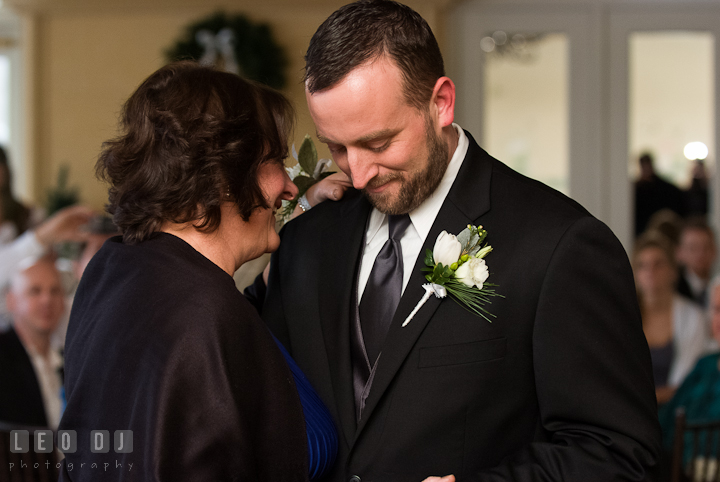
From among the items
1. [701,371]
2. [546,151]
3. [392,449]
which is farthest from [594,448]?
[546,151]

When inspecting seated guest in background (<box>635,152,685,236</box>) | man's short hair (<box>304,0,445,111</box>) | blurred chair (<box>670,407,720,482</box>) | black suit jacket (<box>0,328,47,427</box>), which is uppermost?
man's short hair (<box>304,0,445,111</box>)

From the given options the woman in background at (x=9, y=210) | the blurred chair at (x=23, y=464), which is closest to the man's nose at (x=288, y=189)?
the blurred chair at (x=23, y=464)

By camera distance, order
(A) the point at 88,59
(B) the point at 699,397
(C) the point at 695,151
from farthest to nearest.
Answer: (C) the point at 695,151 → (A) the point at 88,59 → (B) the point at 699,397

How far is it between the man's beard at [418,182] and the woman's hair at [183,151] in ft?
0.76

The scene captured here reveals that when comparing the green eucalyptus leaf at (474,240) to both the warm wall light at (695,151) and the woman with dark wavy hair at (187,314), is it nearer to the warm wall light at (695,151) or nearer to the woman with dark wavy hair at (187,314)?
the woman with dark wavy hair at (187,314)

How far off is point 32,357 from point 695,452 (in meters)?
2.96

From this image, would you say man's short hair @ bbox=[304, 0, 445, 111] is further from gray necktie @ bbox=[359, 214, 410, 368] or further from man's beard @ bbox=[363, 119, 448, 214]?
gray necktie @ bbox=[359, 214, 410, 368]

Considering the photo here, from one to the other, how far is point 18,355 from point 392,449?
105 inches

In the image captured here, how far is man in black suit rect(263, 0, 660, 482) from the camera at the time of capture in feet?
3.55

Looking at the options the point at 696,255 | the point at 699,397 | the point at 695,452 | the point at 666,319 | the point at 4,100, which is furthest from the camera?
the point at 4,100

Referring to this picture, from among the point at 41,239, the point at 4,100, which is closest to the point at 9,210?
the point at 41,239

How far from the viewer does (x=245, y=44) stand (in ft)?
13.4

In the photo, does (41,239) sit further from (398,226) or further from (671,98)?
(671,98)

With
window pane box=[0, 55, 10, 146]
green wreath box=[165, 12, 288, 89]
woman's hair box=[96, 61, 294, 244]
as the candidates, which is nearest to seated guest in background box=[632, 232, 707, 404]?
green wreath box=[165, 12, 288, 89]
